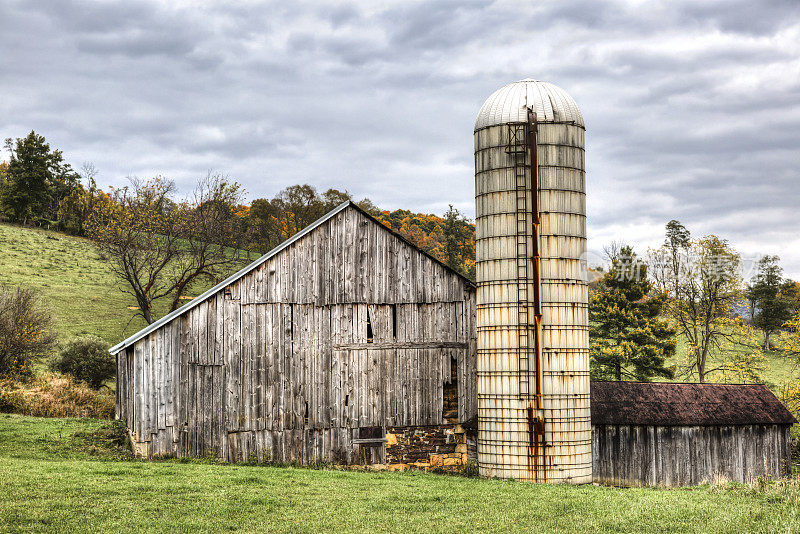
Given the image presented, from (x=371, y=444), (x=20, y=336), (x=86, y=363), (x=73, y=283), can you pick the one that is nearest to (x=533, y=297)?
(x=371, y=444)

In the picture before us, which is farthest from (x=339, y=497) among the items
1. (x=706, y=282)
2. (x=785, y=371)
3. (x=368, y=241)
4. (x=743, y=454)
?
(x=785, y=371)

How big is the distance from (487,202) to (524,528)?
33.4 feet

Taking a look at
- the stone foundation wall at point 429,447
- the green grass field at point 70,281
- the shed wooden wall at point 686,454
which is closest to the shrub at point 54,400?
the stone foundation wall at point 429,447

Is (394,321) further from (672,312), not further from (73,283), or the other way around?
(73,283)

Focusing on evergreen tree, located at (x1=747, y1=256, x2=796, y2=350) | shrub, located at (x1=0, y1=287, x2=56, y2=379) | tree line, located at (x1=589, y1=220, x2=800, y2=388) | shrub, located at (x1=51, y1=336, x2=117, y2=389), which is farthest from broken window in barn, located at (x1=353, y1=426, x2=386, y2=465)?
evergreen tree, located at (x1=747, y1=256, x2=796, y2=350)

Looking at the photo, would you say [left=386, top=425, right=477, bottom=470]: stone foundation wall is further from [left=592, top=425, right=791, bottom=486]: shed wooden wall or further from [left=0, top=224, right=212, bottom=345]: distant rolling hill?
[left=0, top=224, right=212, bottom=345]: distant rolling hill

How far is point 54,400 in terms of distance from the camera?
88.0 ft

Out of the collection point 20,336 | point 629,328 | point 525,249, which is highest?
point 525,249

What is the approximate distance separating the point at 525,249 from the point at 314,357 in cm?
655

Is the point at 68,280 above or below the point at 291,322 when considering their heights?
above

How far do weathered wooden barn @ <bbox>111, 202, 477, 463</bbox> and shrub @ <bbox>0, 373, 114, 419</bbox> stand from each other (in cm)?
877

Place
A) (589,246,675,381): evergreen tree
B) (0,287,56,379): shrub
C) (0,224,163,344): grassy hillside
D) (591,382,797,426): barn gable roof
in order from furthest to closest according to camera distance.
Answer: (0,224,163,344): grassy hillside
(589,246,675,381): evergreen tree
(0,287,56,379): shrub
(591,382,797,426): barn gable roof

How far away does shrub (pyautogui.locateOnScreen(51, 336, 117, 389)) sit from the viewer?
33.2 metres

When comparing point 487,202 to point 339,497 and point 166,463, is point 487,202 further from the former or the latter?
point 166,463
